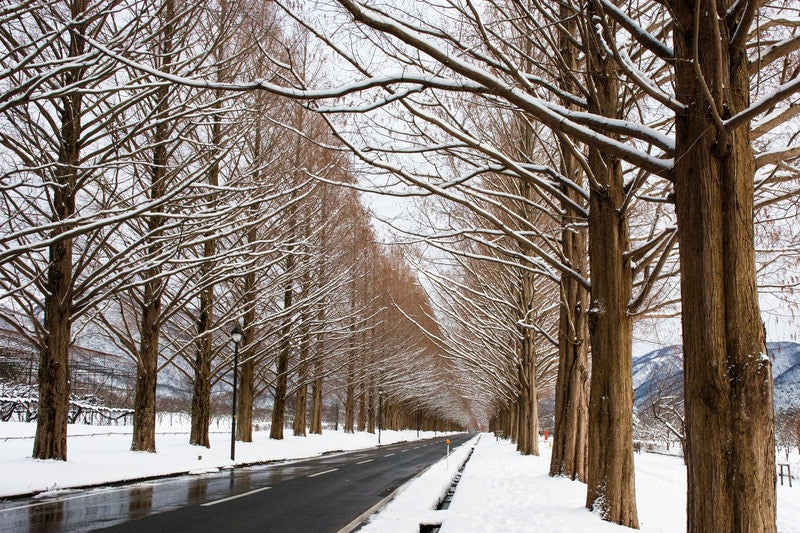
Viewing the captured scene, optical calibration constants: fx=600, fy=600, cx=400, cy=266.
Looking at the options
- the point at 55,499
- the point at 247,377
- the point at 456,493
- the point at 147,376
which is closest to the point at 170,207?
the point at 147,376

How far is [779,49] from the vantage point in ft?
15.8

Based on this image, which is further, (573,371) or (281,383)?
(281,383)

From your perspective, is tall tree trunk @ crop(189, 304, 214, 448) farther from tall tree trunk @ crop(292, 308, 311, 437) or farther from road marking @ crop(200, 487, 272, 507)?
road marking @ crop(200, 487, 272, 507)

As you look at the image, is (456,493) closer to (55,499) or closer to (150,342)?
(55,499)

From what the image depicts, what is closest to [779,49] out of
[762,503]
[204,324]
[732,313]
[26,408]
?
[732,313]

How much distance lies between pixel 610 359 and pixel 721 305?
11.6 feet

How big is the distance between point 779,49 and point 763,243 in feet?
22.2

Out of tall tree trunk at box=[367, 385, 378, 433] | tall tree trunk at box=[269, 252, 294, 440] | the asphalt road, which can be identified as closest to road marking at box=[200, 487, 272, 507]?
the asphalt road

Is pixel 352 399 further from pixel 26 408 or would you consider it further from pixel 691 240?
pixel 691 240

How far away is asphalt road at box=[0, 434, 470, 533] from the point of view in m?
7.30

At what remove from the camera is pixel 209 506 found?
9008mm

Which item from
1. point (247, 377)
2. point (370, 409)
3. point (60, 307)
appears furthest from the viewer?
point (370, 409)

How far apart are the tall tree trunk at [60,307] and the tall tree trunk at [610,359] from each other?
1018 cm

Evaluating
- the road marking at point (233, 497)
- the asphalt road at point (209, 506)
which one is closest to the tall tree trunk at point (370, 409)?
the asphalt road at point (209, 506)
